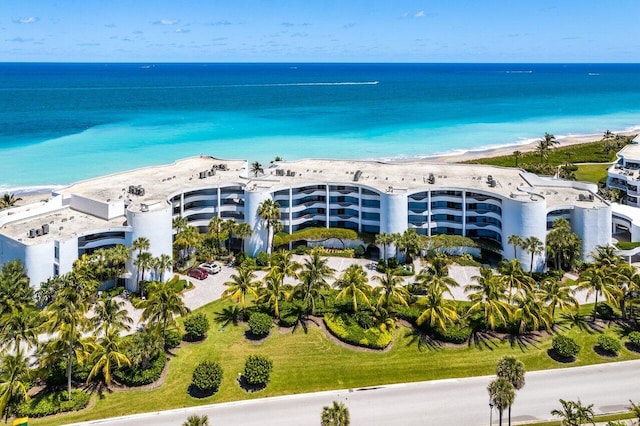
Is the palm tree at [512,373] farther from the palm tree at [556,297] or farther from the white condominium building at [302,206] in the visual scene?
the white condominium building at [302,206]

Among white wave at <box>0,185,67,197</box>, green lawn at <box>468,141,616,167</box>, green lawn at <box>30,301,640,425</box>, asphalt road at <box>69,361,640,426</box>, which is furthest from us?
green lawn at <box>468,141,616,167</box>

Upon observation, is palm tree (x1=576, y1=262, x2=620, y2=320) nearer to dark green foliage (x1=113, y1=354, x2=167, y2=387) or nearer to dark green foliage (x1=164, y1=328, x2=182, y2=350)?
dark green foliage (x1=164, y1=328, x2=182, y2=350)

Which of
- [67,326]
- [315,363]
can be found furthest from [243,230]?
[67,326]

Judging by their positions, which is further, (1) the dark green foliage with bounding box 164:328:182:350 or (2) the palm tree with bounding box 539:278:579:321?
(2) the palm tree with bounding box 539:278:579:321

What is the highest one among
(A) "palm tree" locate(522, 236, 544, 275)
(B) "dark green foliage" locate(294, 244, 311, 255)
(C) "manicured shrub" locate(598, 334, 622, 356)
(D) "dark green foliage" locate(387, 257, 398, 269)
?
(A) "palm tree" locate(522, 236, 544, 275)

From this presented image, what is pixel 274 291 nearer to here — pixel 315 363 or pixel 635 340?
pixel 315 363

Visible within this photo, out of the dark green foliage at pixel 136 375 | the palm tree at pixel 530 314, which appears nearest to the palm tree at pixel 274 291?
the dark green foliage at pixel 136 375

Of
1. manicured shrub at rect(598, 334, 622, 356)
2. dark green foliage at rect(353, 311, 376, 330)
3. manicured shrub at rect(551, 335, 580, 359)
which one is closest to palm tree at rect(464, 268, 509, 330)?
manicured shrub at rect(551, 335, 580, 359)
